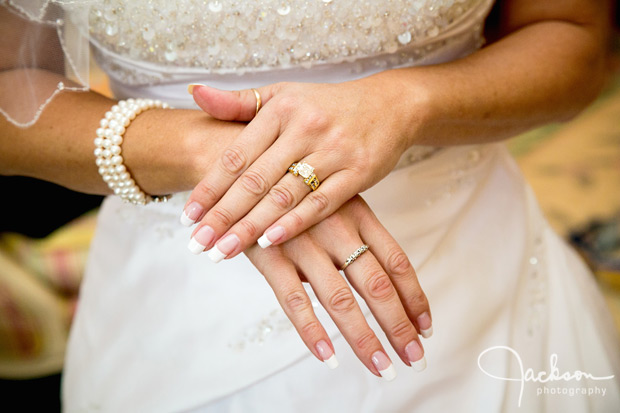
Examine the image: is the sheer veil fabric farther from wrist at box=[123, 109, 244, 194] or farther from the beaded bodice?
wrist at box=[123, 109, 244, 194]

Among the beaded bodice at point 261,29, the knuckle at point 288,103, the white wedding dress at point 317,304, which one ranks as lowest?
the white wedding dress at point 317,304

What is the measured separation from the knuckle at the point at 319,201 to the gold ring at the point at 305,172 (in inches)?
0.7

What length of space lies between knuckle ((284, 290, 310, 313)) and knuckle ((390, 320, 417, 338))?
0.40 feet

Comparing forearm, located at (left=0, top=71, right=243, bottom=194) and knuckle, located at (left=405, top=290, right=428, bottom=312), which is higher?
forearm, located at (left=0, top=71, right=243, bottom=194)

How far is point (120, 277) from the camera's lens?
3.37ft

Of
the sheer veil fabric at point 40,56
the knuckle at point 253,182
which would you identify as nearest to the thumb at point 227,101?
the knuckle at point 253,182

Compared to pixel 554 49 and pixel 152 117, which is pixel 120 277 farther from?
pixel 554 49

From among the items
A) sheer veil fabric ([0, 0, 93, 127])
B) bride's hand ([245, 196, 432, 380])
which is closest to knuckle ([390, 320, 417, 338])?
bride's hand ([245, 196, 432, 380])

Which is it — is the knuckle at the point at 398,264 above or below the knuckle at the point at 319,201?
below

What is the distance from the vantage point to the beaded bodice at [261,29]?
772 mm

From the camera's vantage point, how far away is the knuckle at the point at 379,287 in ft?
2.24

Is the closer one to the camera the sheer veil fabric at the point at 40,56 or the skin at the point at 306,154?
the skin at the point at 306,154

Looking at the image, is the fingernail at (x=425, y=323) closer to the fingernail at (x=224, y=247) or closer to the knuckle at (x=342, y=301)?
the knuckle at (x=342, y=301)

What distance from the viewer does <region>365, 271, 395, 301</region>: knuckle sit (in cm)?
68
